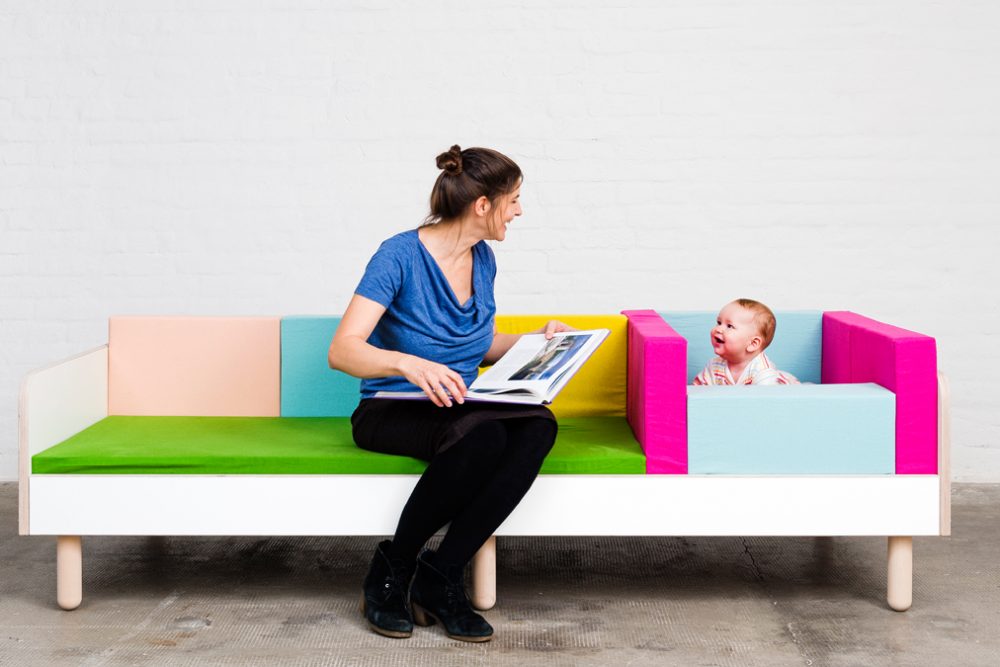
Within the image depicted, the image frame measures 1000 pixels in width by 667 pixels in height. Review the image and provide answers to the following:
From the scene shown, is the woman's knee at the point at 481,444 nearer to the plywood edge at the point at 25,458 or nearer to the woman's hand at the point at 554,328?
the woman's hand at the point at 554,328

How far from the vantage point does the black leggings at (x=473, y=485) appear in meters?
2.53

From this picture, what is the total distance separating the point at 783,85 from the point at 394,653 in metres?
2.50

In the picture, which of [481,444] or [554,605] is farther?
[554,605]

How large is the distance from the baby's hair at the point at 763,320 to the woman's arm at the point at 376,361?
920mm

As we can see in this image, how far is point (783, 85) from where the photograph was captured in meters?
4.08

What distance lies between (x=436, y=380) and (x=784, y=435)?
80 centimetres

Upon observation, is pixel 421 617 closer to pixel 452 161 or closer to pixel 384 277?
pixel 384 277

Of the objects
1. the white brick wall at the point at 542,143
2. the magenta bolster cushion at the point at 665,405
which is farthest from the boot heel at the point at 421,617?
the white brick wall at the point at 542,143

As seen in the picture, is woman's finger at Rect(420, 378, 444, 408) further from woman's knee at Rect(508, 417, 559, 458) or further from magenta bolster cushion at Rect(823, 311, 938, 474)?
magenta bolster cushion at Rect(823, 311, 938, 474)

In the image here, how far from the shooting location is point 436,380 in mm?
2498

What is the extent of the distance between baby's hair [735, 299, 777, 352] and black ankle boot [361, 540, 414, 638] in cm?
111

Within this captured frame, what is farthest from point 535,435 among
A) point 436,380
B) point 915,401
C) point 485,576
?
point 915,401

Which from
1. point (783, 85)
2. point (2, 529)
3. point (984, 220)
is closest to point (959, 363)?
point (984, 220)

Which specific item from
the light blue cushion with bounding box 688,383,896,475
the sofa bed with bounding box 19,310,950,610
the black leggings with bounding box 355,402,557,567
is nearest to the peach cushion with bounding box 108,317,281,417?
the sofa bed with bounding box 19,310,950,610
